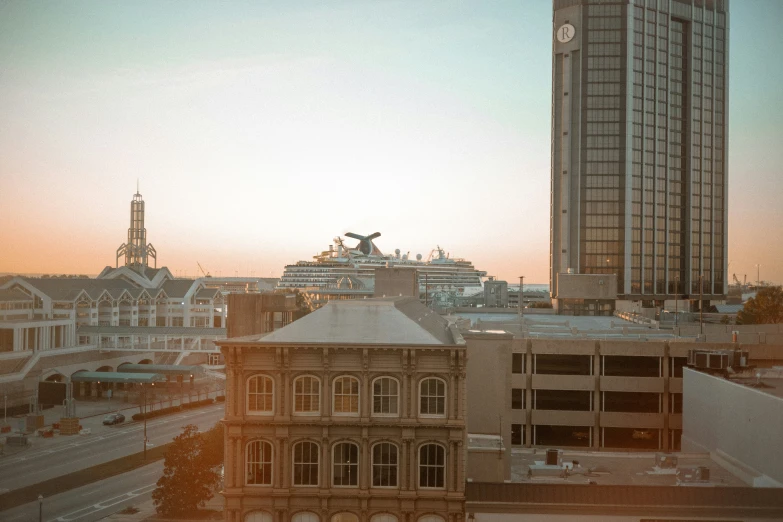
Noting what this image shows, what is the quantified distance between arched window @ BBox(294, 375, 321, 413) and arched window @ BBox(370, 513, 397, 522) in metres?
2.79

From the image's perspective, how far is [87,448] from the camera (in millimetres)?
35156

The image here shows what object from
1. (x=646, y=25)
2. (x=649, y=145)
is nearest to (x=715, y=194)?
(x=649, y=145)

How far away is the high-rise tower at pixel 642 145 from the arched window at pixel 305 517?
170 ft

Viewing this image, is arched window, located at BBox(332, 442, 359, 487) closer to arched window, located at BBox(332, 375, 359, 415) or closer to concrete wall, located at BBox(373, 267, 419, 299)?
arched window, located at BBox(332, 375, 359, 415)

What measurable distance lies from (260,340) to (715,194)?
74422 millimetres

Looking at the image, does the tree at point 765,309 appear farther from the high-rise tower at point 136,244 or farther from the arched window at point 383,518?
the high-rise tower at point 136,244

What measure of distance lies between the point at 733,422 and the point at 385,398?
10.4 m

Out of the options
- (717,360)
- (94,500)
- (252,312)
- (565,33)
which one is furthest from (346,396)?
(565,33)

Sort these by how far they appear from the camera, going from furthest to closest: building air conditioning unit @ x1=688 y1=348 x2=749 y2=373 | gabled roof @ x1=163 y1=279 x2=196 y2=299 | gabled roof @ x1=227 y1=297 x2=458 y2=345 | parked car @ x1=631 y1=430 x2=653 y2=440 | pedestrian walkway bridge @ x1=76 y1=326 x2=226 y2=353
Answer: gabled roof @ x1=163 y1=279 x2=196 y2=299 → pedestrian walkway bridge @ x1=76 y1=326 x2=226 y2=353 → parked car @ x1=631 y1=430 x2=653 y2=440 → building air conditioning unit @ x1=688 y1=348 x2=749 y2=373 → gabled roof @ x1=227 y1=297 x2=458 y2=345

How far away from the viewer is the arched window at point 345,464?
16.6m

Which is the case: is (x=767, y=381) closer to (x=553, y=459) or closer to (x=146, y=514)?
(x=553, y=459)

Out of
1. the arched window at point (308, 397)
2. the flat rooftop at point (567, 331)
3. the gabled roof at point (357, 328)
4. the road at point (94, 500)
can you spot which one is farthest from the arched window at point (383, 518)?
the flat rooftop at point (567, 331)

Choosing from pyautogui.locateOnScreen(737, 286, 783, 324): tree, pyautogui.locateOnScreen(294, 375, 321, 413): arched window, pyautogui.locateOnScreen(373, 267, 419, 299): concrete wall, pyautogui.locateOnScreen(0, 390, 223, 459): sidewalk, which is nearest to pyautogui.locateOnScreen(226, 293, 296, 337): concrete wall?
pyautogui.locateOnScreen(373, 267, 419, 299): concrete wall

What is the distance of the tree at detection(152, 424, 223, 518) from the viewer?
2428cm
